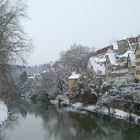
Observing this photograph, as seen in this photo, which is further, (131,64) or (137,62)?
(131,64)

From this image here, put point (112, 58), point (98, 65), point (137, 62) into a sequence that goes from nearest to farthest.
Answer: point (137, 62)
point (112, 58)
point (98, 65)

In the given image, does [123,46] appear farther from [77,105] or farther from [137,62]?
[77,105]

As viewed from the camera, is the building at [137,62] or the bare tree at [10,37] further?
the building at [137,62]

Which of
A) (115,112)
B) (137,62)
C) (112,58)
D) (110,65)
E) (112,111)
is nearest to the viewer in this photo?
(115,112)

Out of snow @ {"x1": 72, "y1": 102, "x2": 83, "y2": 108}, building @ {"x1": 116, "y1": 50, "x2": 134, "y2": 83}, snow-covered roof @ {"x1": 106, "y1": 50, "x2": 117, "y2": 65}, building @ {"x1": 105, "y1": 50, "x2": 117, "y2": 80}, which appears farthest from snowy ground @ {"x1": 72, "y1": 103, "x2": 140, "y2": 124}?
snow-covered roof @ {"x1": 106, "y1": 50, "x2": 117, "y2": 65}

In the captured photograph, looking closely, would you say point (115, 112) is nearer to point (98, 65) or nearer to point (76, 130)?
point (76, 130)

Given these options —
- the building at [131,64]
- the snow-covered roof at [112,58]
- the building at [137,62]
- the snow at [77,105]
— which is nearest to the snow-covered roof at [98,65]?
the snow-covered roof at [112,58]

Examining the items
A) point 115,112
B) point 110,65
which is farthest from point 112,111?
point 110,65

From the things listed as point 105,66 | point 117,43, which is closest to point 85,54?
point 117,43

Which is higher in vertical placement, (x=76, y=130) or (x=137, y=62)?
(x=137, y=62)

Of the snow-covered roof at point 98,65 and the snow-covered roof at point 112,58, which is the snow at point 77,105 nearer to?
the snow-covered roof at point 112,58

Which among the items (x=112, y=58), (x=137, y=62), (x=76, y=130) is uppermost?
(x=112, y=58)

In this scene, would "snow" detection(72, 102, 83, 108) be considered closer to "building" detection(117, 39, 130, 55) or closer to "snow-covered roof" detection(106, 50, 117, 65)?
"snow-covered roof" detection(106, 50, 117, 65)

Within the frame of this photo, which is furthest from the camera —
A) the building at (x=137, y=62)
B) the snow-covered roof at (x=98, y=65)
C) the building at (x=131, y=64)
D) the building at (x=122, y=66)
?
the snow-covered roof at (x=98, y=65)
